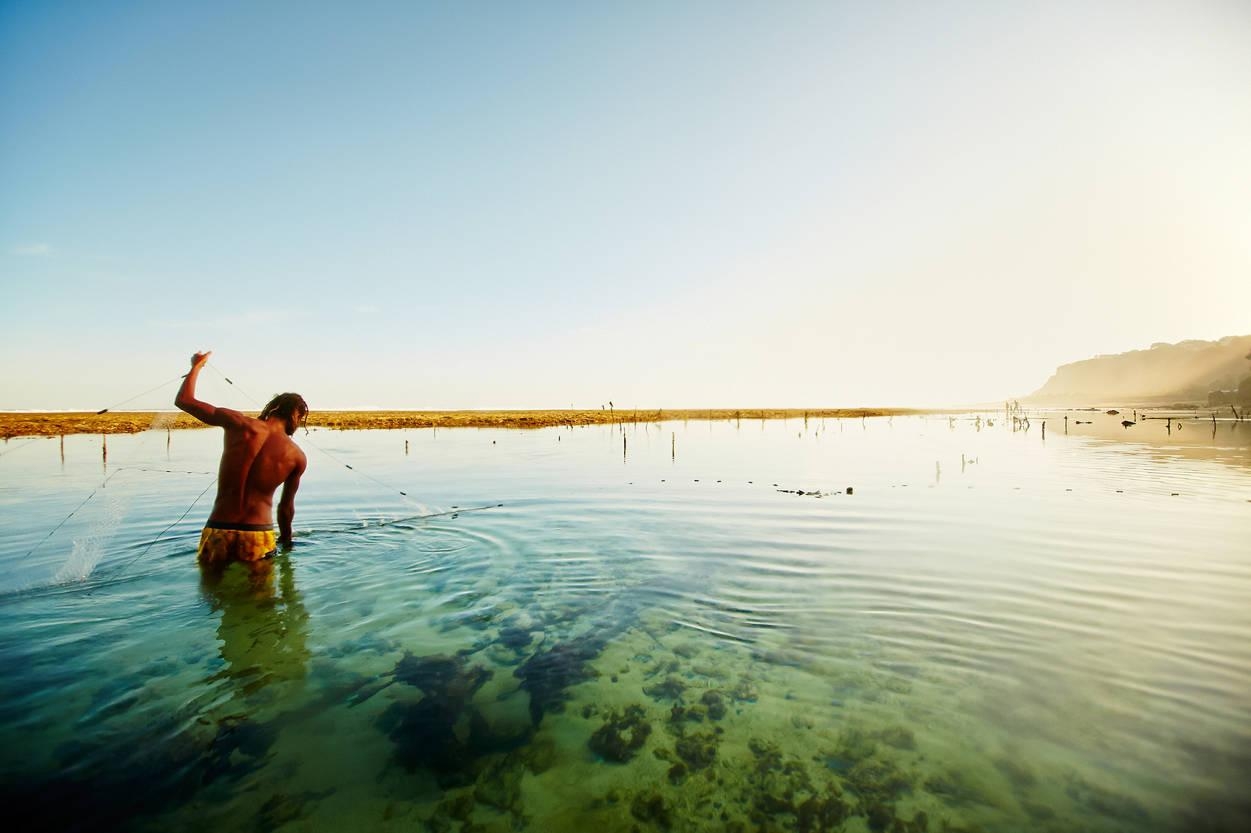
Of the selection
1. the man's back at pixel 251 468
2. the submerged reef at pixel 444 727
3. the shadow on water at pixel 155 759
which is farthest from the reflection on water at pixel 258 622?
the submerged reef at pixel 444 727

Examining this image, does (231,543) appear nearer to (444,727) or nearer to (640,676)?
(444,727)

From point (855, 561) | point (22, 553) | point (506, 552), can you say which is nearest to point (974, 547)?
point (855, 561)

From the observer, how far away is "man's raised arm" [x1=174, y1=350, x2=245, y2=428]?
7.98m

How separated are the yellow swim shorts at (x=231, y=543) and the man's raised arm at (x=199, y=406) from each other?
1695 millimetres

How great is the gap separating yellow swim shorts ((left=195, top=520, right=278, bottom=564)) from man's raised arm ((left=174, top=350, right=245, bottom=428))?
1.69 meters

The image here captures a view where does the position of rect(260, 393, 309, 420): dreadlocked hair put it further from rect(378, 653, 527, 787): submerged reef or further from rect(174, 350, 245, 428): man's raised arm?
rect(378, 653, 527, 787): submerged reef

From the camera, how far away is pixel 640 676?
625cm

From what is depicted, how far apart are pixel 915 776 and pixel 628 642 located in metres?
3.49

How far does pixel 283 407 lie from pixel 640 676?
7251 mm

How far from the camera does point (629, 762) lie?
15.5ft

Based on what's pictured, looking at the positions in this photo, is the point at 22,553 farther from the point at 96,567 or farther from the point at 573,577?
the point at 573,577

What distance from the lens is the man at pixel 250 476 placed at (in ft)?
29.2

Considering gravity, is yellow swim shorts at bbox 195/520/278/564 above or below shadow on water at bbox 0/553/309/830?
above

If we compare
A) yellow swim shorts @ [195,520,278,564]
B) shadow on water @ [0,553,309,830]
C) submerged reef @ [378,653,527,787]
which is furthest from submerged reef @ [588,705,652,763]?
yellow swim shorts @ [195,520,278,564]
